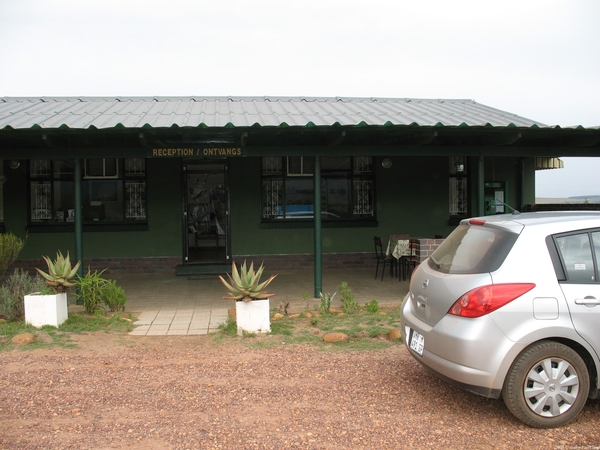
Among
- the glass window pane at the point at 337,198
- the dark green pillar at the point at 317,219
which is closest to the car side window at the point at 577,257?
the dark green pillar at the point at 317,219

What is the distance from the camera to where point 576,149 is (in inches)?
366

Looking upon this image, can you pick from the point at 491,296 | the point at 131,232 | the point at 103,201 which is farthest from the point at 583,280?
the point at 103,201

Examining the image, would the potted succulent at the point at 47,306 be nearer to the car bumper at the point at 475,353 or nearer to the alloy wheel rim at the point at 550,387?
the car bumper at the point at 475,353

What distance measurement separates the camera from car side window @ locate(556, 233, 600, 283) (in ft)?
13.3

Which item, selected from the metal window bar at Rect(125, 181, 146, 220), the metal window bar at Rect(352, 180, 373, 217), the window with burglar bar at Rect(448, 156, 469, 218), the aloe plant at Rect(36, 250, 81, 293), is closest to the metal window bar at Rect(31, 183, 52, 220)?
the metal window bar at Rect(125, 181, 146, 220)

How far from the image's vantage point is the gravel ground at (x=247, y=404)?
380 cm

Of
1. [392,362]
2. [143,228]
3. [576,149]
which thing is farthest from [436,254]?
[143,228]

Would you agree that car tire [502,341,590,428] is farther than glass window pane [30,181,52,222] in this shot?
No

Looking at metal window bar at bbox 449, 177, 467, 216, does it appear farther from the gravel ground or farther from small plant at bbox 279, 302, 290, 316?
the gravel ground

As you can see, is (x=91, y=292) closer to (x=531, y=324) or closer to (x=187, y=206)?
(x=187, y=206)

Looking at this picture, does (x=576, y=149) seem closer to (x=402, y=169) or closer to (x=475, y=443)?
(x=402, y=169)

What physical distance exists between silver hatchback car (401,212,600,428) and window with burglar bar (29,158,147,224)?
9.26 m

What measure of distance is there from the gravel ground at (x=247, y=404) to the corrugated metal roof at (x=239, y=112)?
11.0 ft

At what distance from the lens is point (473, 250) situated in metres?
4.33
